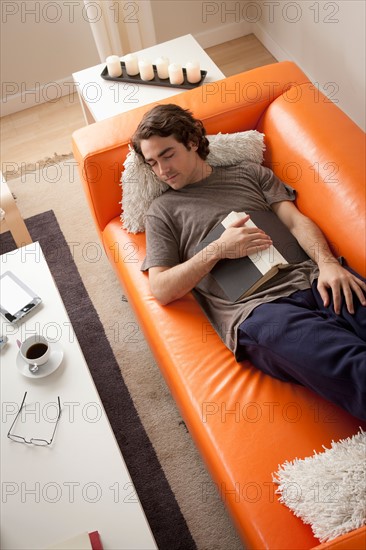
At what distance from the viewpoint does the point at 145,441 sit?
6.70 ft

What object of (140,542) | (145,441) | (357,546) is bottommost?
(145,441)

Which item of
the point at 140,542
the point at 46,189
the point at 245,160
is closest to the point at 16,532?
the point at 140,542

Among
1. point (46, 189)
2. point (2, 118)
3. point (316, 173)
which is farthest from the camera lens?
point (2, 118)

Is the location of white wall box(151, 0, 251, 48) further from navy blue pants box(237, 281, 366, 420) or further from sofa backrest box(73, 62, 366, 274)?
navy blue pants box(237, 281, 366, 420)

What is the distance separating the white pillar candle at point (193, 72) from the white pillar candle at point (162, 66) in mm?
105

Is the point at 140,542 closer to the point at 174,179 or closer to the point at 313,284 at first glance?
the point at 313,284

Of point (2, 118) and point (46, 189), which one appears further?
point (2, 118)

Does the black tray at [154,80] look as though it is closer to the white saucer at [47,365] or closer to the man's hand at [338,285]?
the man's hand at [338,285]

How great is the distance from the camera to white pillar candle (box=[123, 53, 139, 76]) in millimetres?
2551

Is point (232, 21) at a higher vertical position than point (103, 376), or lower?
higher

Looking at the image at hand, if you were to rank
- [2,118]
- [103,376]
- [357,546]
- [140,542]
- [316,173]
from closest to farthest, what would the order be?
[357,546], [140,542], [316,173], [103,376], [2,118]

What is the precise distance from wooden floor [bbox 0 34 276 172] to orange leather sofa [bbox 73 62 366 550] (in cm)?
108

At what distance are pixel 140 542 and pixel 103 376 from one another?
89cm

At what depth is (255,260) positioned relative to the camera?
70.4 inches
